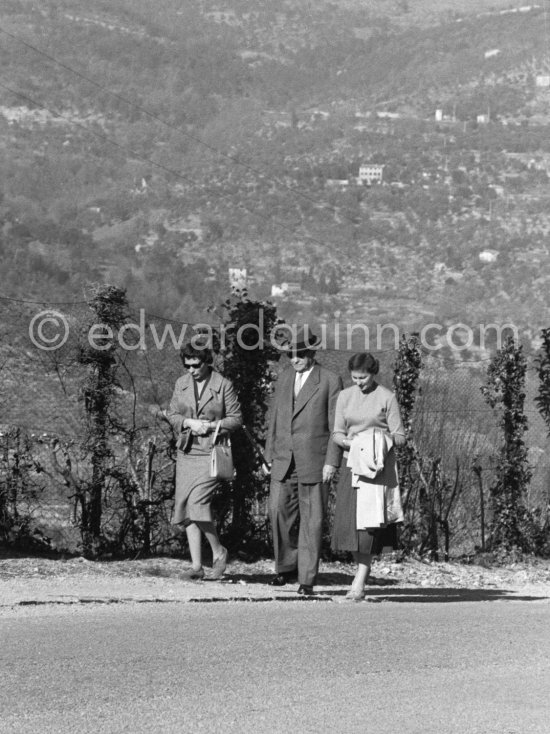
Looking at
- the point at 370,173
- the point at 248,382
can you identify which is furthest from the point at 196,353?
the point at 370,173

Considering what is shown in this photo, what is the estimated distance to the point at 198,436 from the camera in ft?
33.9

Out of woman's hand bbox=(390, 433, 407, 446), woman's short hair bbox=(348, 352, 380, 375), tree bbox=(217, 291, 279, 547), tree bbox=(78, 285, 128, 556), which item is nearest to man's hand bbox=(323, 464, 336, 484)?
woman's hand bbox=(390, 433, 407, 446)

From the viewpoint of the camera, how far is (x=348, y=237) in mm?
91000

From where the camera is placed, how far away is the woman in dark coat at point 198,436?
10.3m

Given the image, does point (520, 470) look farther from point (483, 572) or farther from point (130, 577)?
point (130, 577)

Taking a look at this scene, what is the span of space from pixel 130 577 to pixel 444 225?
82.9 m

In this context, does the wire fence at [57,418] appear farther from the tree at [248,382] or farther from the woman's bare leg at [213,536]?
the woman's bare leg at [213,536]

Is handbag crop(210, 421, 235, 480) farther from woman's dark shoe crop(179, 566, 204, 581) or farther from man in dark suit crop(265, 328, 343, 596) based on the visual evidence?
woman's dark shoe crop(179, 566, 204, 581)

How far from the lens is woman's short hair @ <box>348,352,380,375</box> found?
9.46 meters

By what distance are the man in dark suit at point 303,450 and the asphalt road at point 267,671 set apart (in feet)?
3.32

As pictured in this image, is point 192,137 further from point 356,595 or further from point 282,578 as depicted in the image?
point 356,595

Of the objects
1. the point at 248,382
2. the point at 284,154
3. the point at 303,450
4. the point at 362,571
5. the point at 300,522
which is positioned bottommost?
the point at 362,571

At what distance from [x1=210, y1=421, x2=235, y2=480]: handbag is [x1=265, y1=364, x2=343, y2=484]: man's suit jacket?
0.48 metres

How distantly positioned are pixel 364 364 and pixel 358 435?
1.51 feet
